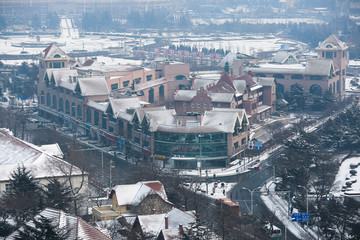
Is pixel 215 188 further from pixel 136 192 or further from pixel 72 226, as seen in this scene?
pixel 72 226

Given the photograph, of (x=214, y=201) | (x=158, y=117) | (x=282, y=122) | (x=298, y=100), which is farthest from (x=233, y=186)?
(x=298, y=100)

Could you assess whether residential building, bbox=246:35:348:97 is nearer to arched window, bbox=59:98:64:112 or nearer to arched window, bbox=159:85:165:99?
arched window, bbox=159:85:165:99

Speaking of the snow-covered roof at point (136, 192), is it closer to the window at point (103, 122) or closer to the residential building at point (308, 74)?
the window at point (103, 122)

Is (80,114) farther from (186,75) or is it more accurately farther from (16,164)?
(16,164)

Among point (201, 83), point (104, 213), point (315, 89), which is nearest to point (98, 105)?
point (201, 83)

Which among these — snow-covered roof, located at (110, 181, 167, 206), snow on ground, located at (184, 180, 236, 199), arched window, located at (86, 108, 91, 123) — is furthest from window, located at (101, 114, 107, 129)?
snow-covered roof, located at (110, 181, 167, 206)

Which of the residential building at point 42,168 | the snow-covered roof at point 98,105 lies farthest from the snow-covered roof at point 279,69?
the residential building at point 42,168
